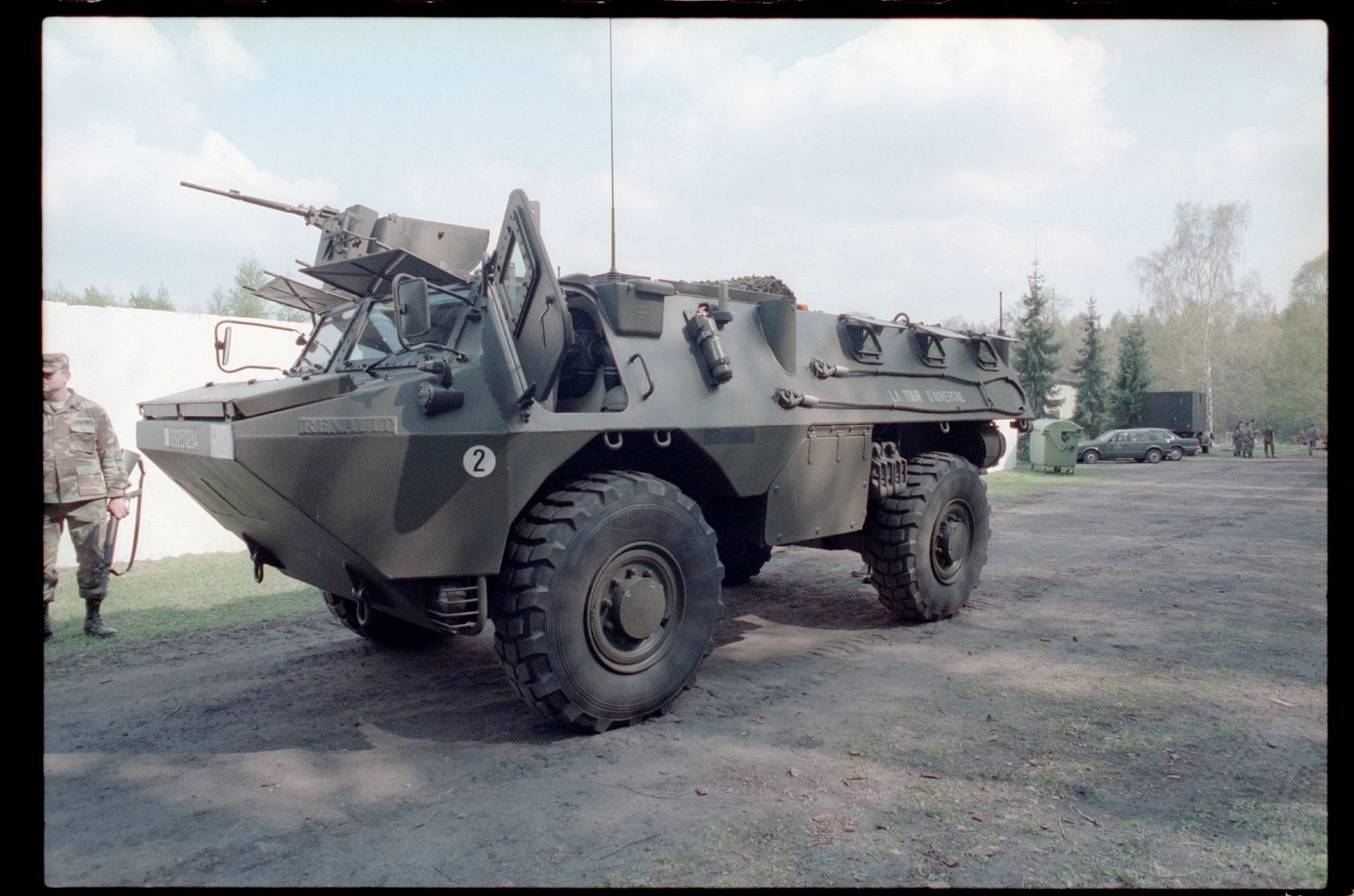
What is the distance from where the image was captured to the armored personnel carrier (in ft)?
11.2

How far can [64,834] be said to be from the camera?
2945mm

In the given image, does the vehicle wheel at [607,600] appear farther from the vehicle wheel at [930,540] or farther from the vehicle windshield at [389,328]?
the vehicle wheel at [930,540]

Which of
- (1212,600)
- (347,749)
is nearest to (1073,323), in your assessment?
(1212,600)

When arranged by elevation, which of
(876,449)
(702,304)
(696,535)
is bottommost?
(696,535)

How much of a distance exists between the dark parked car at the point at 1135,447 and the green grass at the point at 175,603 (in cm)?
2557

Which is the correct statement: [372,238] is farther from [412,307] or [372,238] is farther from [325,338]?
[412,307]

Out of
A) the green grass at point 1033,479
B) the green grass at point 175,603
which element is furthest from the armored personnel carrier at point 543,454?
the green grass at point 1033,479

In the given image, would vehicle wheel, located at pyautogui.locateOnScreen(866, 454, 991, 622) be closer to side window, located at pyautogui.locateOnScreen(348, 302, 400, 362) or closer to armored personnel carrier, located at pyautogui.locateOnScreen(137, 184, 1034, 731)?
armored personnel carrier, located at pyautogui.locateOnScreen(137, 184, 1034, 731)

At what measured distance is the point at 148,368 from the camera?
8375mm

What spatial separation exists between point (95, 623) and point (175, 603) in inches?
37.6

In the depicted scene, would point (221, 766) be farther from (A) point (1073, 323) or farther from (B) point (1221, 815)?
(A) point (1073, 323)

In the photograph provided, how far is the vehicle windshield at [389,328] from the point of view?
4.16m

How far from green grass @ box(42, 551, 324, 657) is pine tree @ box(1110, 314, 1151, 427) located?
3347 cm

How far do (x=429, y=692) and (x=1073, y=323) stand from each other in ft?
239
